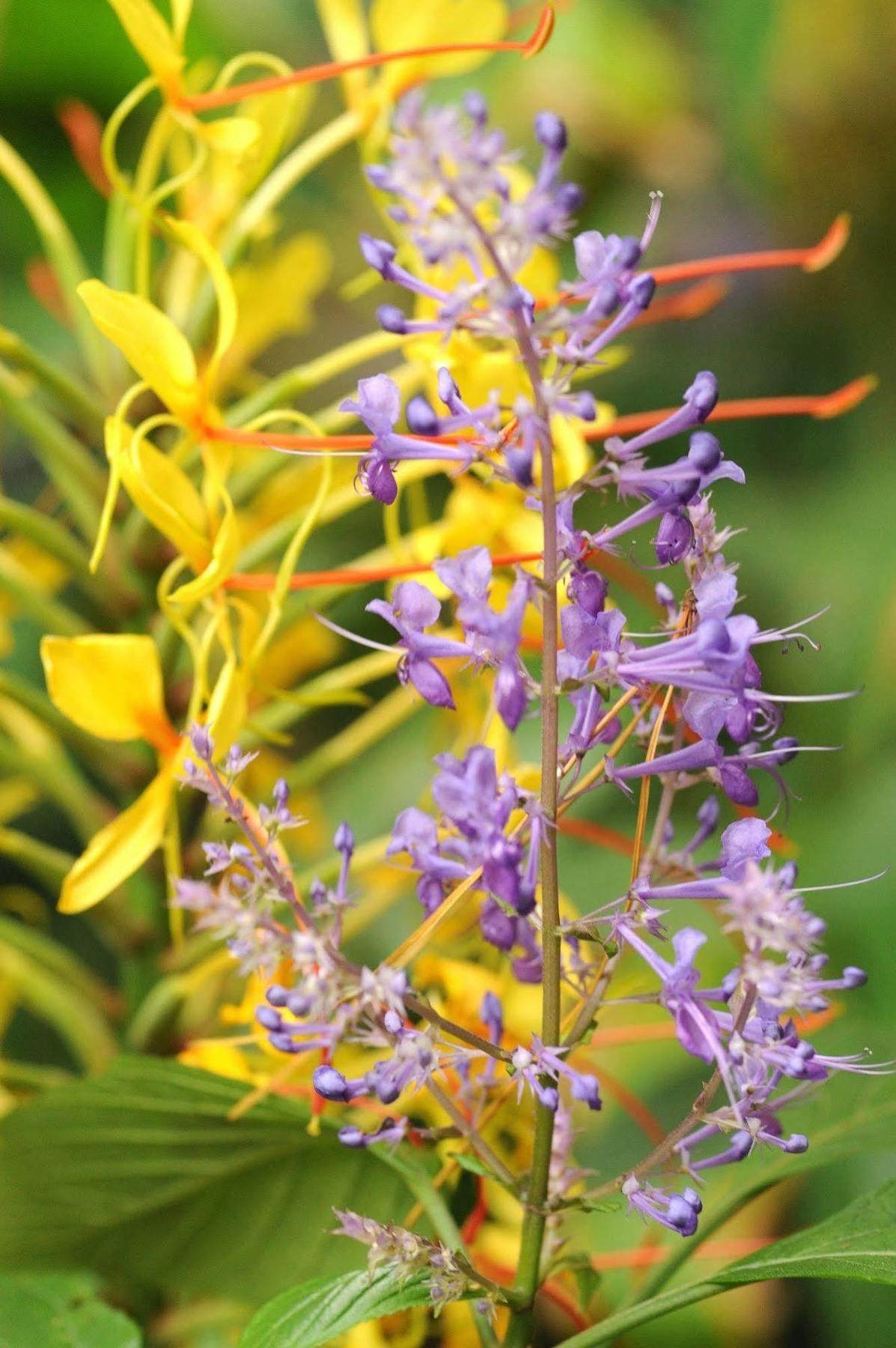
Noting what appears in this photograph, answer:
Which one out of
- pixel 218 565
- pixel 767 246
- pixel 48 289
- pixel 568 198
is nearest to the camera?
pixel 568 198

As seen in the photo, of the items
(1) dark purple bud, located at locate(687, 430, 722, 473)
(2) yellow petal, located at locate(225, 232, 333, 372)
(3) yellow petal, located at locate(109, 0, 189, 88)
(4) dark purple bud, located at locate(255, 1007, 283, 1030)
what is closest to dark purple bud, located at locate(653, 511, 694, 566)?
(1) dark purple bud, located at locate(687, 430, 722, 473)

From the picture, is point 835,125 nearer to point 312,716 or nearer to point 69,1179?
point 312,716

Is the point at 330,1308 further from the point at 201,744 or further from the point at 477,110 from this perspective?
the point at 477,110

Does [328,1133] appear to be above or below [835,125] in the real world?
below

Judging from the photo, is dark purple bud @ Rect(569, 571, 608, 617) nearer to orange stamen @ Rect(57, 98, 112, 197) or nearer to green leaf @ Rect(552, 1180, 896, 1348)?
green leaf @ Rect(552, 1180, 896, 1348)

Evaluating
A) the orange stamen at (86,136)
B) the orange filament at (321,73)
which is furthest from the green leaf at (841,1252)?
the orange stamen at (86,136)

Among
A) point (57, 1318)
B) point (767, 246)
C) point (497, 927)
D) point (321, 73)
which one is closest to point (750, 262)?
point (321, 73)

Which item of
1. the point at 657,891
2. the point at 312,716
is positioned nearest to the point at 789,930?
the point at 657,891

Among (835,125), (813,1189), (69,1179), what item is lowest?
(813,1189)
